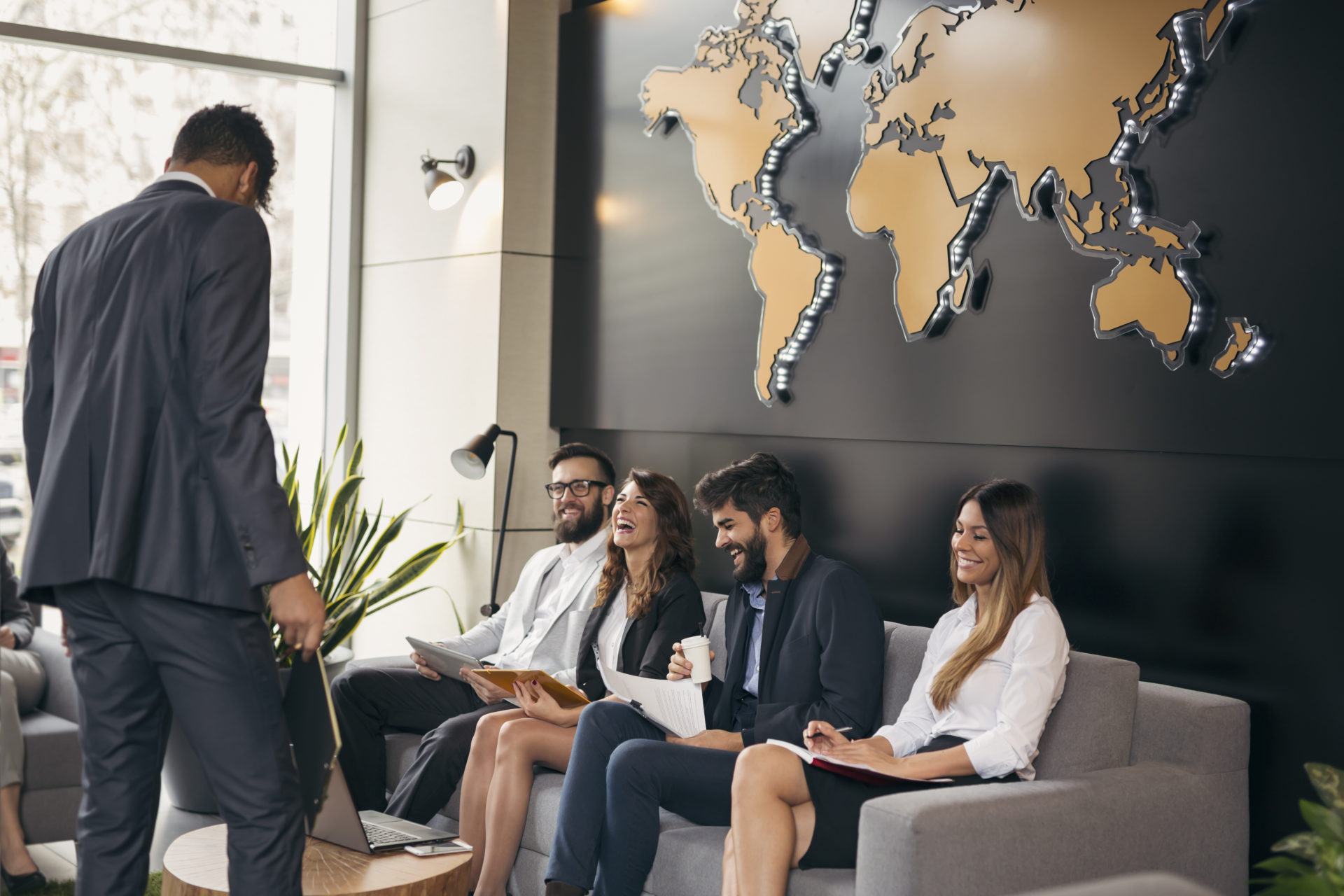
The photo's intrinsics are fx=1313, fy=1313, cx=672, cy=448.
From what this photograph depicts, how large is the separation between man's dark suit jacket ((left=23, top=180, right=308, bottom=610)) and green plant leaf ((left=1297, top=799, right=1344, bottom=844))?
1.56 metres

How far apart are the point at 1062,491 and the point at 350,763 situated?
2.18m

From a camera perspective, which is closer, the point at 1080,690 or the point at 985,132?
the point at 1080,690

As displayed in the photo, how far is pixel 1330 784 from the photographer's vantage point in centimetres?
186

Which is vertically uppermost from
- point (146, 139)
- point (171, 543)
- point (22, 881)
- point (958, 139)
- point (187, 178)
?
point (146, 139)

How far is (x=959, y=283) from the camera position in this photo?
352 cm

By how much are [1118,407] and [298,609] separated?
6.55 feet

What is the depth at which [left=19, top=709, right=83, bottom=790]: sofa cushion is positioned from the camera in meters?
3.77

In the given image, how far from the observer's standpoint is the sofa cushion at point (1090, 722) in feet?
9.31

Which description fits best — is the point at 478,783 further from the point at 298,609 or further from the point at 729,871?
the point at 298,609

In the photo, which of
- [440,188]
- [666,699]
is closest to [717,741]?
[666,699]

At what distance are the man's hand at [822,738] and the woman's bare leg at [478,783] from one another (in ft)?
3.15

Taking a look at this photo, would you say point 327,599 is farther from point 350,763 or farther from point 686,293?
point 686,293

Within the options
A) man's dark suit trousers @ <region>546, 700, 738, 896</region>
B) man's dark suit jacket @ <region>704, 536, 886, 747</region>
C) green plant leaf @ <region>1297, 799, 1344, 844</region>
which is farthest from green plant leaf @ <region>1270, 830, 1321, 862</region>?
man's dark suit trousers @ <region>546, 700, 738, 896</region>

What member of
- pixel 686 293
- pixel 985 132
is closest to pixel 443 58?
pixel 686 293
